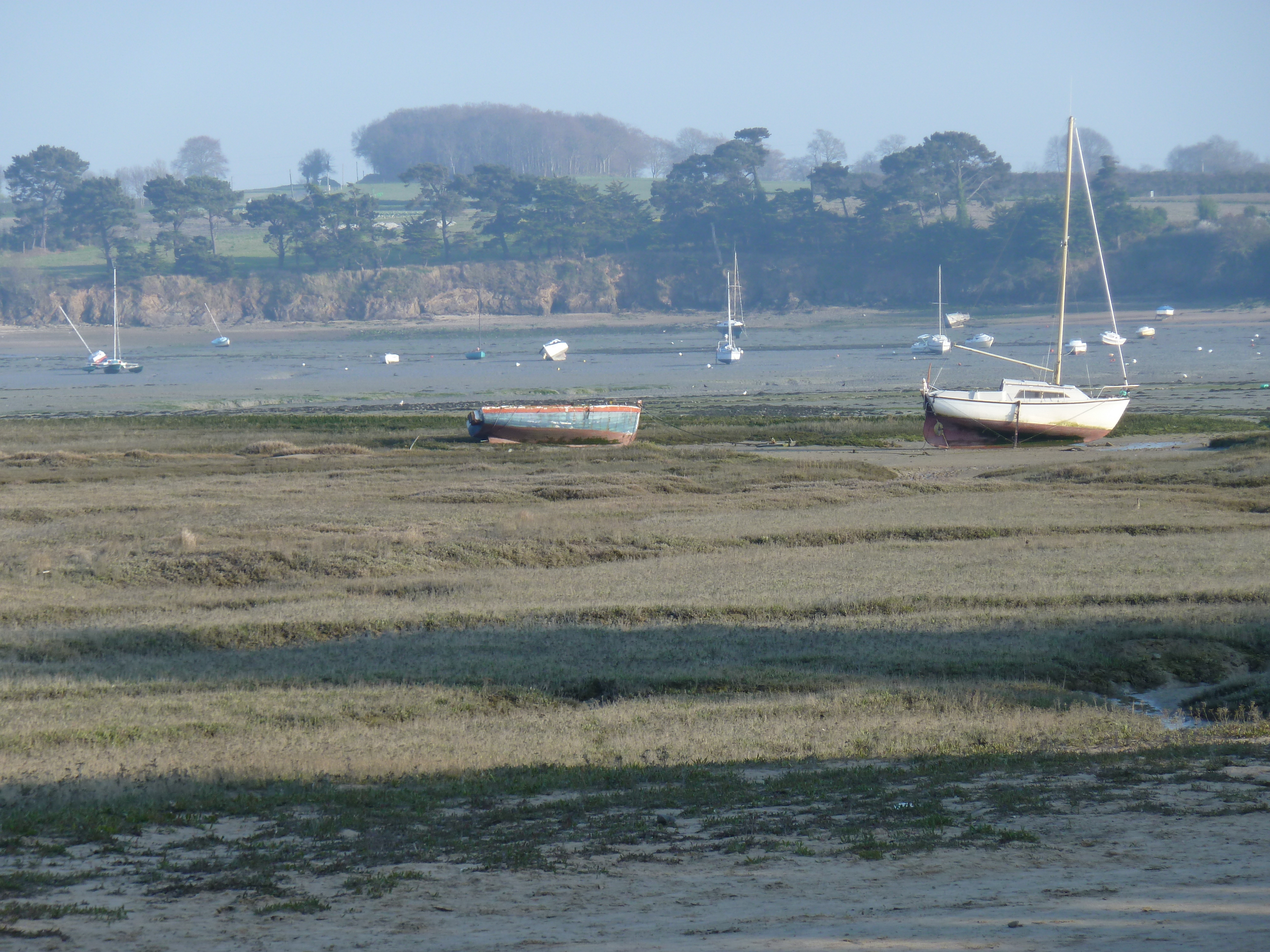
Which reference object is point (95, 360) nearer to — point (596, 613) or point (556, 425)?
point (556, 425)

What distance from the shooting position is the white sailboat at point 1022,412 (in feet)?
142

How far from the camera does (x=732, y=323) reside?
111562 mm

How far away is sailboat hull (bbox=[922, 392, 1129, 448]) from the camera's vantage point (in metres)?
43.2

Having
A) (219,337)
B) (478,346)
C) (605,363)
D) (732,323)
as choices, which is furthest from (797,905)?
(219,337)

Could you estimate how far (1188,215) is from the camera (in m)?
151

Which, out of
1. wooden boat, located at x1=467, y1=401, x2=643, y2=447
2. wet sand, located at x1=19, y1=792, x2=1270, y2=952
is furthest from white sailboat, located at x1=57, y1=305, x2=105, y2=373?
wet sand, located at x1=19, y1=792, x2=1270, y2=952

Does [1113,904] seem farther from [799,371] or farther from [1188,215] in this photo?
[1188,215]

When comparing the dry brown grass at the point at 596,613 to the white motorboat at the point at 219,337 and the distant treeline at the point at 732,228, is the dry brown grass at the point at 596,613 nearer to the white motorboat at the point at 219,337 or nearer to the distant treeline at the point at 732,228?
the white motorboat at the point at 219,337

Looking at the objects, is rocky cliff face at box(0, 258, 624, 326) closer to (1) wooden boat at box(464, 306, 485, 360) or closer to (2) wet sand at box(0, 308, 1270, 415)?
(1) wooden boat at box(464, 306, 485, 360)

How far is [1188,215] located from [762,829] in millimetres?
162140

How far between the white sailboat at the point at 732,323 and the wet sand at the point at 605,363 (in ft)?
3.84

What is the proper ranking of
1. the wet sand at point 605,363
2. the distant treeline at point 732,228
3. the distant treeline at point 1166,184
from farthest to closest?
1. the distant treeline at point 1166,184
2. the distant treeline at point 732,228
3. the wet sand at point 605,363

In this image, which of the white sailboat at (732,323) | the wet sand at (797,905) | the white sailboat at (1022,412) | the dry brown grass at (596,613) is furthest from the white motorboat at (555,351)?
the wet sand at (797,905)

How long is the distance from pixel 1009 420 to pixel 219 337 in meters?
96.5
